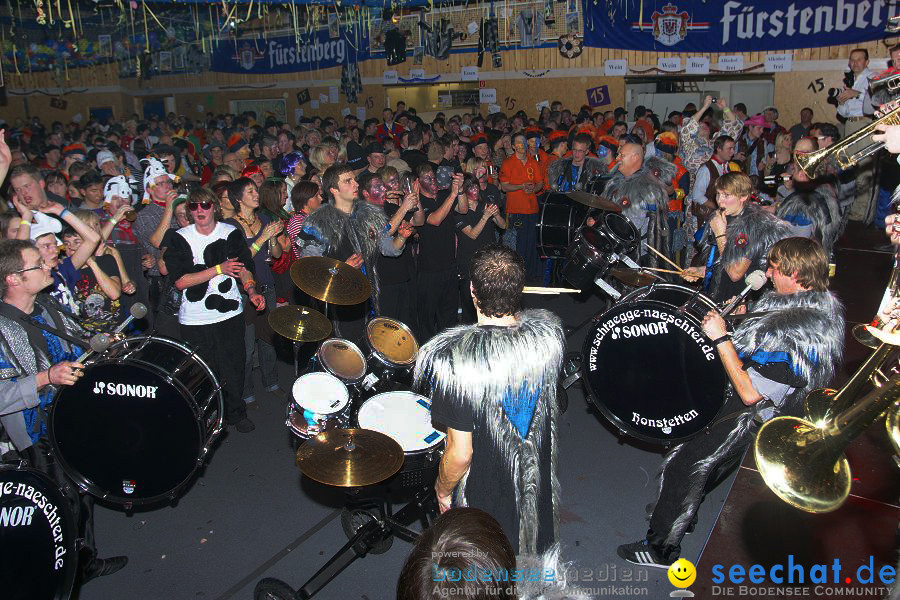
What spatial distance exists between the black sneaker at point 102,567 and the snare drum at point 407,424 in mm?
1632

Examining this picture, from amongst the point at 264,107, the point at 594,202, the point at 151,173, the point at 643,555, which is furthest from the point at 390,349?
the point at 264,107

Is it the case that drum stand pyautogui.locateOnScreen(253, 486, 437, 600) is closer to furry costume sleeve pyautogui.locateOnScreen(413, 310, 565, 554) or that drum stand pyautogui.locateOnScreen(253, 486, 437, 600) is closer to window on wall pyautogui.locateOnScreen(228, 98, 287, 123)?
Result: furry costume sleeve pyautogui.locateOnScreen(413, 310, 565, 554)

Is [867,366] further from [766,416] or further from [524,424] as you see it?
[524,424]

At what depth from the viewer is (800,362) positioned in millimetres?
3168

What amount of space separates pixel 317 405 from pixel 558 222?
355cm

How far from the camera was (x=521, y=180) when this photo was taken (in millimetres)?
8344

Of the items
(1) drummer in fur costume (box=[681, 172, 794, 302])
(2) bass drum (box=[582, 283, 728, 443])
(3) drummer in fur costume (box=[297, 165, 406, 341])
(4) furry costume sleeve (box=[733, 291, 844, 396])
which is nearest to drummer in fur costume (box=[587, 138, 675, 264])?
(1) drummer in fur costume (box=[681, 172, 794, 302])

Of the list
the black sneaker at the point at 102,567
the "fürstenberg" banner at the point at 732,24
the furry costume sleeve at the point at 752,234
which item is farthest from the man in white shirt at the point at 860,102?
the black sneaker at the point at 102,567

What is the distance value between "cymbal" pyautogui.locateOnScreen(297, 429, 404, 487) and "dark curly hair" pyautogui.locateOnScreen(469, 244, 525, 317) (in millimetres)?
818

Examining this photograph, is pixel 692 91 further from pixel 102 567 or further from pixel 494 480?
pixel 102 567

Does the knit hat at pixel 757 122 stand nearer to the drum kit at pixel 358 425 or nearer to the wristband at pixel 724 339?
the wristband at pixel 724 339

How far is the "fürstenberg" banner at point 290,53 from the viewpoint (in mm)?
18484

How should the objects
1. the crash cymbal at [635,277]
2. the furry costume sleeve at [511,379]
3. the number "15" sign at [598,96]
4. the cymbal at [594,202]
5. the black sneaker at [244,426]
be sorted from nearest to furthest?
the furry costume sleeve at [511,379] → the crash cymbal at [635,277] → the black sneaker at [244,426] → the cymbal at [594,202] → the number "15" sign at [598,96]

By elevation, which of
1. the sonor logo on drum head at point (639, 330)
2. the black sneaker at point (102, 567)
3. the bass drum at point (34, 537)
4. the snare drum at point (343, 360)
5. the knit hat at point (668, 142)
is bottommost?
the black sneaker at point (102, 567)
